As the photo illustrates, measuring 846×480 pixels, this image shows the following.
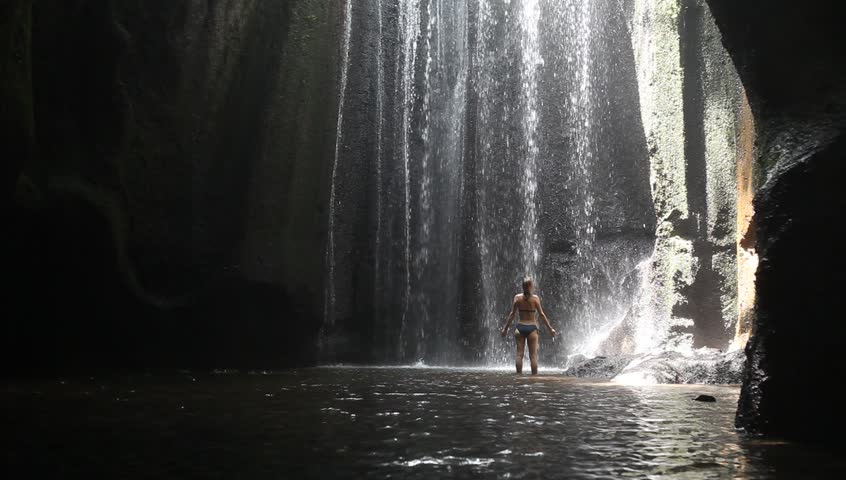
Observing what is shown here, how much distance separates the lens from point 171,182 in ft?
31.0

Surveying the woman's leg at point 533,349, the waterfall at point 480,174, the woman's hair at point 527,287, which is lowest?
the woman's leg at point 533,349

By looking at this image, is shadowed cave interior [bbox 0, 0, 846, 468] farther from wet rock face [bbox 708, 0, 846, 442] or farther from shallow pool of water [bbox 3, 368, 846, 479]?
shallow pool of water [bbox 3, 368, 846, 479]

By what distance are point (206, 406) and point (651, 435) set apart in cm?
268

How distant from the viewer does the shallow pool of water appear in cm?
235

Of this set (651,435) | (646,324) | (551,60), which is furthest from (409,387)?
(551,60)

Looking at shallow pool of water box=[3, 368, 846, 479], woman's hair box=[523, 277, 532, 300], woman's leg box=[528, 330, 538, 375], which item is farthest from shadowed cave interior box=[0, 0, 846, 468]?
woman's hair box=[523, 277, 532, 300]

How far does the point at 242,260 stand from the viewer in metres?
10.2

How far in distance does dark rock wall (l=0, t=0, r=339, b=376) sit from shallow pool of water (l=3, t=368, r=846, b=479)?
11.6 ft

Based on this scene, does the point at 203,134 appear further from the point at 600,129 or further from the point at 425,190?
the point at 600,129

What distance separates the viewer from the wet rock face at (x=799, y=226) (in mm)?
3045

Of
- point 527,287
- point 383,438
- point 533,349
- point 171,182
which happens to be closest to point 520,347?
point 533,349

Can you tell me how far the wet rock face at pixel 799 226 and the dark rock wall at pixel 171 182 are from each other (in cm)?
620

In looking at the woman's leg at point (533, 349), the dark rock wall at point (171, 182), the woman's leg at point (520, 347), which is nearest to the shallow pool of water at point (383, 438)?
the dark rock wall at point (171, 182)

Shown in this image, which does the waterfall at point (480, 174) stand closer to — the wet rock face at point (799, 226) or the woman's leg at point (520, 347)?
the woman's leg at point (520, 347)
